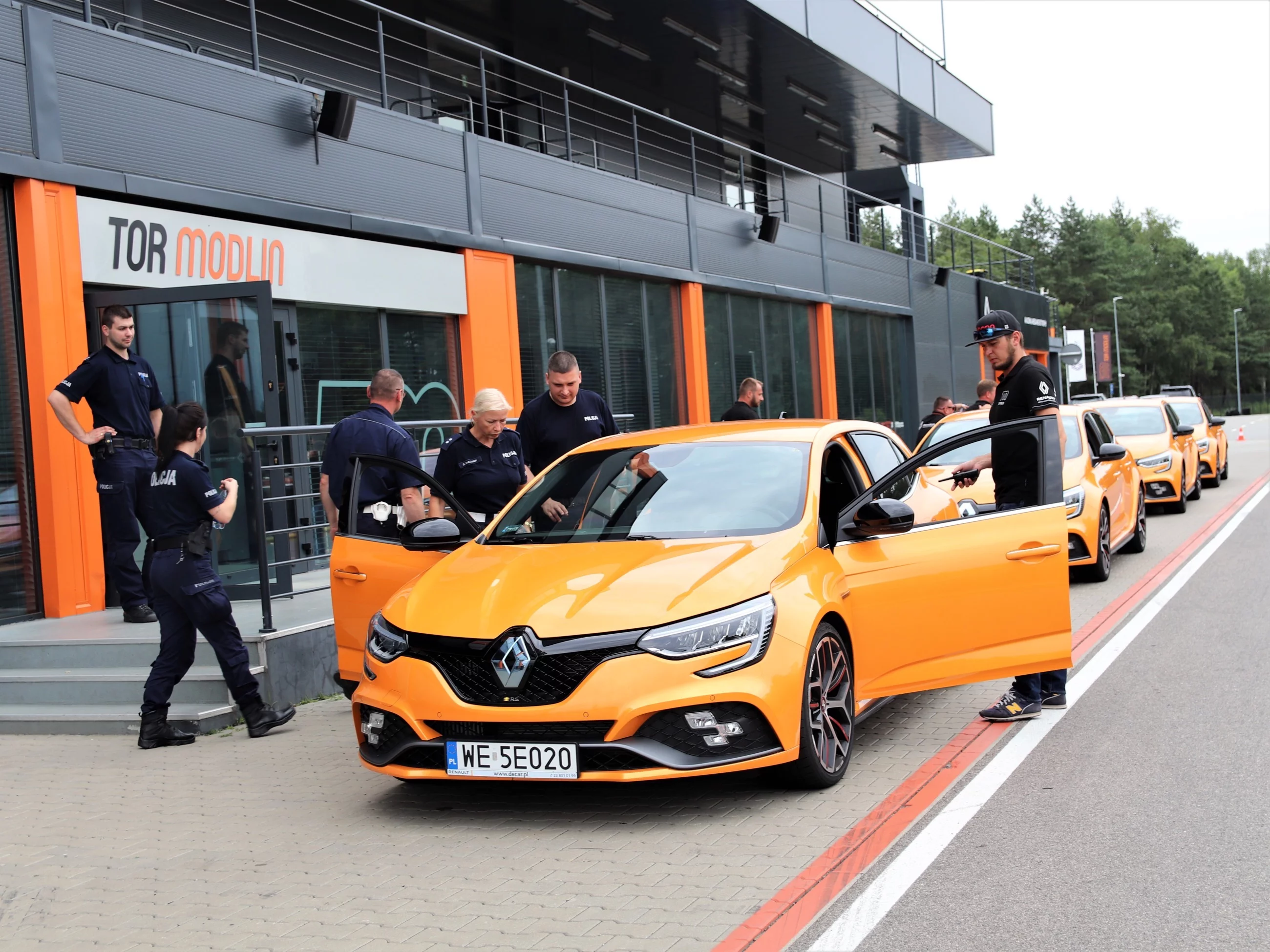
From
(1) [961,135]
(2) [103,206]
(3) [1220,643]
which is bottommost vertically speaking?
(3) [1220,643]

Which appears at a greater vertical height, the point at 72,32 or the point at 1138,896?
the point at 72,32

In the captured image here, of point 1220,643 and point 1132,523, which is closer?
point 1220,643

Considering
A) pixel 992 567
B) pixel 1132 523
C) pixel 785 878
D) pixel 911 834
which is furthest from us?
pixel 1132 523

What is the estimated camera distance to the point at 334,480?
25.2ft

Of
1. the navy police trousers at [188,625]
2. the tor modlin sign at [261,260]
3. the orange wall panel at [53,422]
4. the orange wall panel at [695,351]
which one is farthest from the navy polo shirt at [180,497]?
the orange wall panel at [695,351]

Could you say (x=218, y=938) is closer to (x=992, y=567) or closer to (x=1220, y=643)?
(x=992, y=567)

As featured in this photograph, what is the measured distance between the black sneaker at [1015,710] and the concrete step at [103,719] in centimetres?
431

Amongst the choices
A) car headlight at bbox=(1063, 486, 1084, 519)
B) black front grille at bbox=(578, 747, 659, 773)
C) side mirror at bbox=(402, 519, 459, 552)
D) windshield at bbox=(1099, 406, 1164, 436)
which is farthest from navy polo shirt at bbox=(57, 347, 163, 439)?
windshield at bbox=(1099, 406, 1164, 436)

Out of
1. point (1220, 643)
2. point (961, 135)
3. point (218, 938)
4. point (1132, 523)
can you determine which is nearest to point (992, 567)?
point (1220, 643)

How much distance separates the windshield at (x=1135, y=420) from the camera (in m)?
17.8

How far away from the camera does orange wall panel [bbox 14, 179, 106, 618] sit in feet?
31.2

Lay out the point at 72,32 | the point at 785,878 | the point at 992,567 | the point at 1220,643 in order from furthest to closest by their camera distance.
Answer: the point at 72,32
the point at 1220,643
the point at 992,567
the point at 785,878

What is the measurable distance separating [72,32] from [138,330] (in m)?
2.30

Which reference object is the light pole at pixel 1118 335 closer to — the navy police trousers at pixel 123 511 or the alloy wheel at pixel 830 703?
the navy police trousers at pixel 123 511
